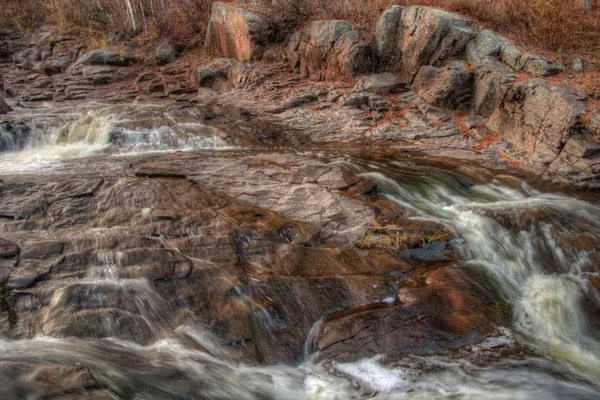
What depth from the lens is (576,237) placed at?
6457mm

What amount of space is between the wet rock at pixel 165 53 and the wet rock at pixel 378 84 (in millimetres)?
8064

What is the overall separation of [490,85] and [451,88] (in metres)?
0.94

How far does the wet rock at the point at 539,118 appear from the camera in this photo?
887cm

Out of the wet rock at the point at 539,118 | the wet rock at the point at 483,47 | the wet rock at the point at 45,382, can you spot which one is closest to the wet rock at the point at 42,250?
the wet rock at the point at 45,382

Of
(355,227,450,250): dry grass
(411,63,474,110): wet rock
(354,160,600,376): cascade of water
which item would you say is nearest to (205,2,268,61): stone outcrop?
(411,63,474,110): wet rock

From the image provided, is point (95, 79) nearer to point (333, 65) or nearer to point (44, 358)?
point (333, 65)

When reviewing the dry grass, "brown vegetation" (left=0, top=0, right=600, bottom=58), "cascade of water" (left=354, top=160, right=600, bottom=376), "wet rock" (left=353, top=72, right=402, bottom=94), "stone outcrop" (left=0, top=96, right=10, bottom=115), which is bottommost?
"cascade of water" (left=354, top=160, right=600, bottom=376)

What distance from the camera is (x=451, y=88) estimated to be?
37.0 ft

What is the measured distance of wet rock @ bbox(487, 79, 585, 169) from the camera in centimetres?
887

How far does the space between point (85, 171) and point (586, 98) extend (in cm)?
952

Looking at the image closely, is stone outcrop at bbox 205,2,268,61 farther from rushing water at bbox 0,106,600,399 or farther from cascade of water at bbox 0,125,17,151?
rushing water at bbox 0,106,600,399

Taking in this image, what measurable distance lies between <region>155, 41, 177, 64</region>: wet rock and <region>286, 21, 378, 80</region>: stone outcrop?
16.2ft

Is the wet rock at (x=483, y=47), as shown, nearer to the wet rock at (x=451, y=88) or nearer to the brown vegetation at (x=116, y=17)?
the wet rock at (x=451, y=88)

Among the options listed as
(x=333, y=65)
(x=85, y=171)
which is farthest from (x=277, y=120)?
(x=85, y=171)
